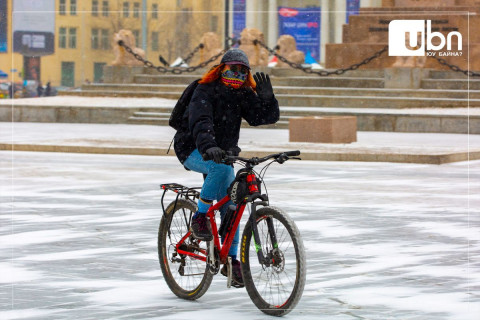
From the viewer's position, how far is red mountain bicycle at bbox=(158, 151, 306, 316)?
697cm

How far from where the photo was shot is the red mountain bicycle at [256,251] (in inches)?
274

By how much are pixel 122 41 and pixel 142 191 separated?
27.5m

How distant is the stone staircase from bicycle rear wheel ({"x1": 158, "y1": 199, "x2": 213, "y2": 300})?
909 inches

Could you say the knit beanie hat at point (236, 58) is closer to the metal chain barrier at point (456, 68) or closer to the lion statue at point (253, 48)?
the metal chain barrier at point (456, 68)

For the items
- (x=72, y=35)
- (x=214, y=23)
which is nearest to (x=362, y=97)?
(x=214, y=23)

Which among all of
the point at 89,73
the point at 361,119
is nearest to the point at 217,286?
the point at 361,119

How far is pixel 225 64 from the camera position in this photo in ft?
24.2

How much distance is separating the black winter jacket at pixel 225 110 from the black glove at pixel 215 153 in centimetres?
23

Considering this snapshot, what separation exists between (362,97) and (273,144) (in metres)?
11.2

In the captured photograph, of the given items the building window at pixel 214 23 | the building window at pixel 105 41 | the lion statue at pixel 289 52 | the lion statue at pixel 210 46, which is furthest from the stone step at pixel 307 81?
the building window at pixel 214 23

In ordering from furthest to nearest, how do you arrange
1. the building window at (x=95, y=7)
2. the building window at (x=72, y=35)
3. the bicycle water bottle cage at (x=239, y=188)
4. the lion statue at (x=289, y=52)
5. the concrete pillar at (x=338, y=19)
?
the concrete pillar at (x=338, y=19), the building window at (x=72, y=35), the building window at (x=95, y=7), the lion statue at (x=289, y=52), the bicycle water bottle cage at (x=239, y=188)

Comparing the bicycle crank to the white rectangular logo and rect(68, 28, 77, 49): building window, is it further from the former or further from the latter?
rect(68, 28, 77, 49): building window

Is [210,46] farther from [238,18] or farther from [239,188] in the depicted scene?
[238,18]

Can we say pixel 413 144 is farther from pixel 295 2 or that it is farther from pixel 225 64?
pixel 295 2
